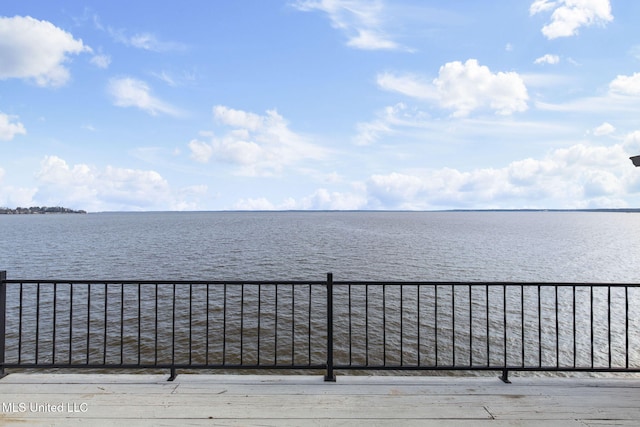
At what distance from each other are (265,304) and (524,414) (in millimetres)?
13627

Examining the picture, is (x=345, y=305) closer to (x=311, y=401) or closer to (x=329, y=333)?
(x=329, y=333)

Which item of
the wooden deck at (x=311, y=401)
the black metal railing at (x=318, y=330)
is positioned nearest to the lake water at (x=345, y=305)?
the black metal railing at (x=318, y=330)

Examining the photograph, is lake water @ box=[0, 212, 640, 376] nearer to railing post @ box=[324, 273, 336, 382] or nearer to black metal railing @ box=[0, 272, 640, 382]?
black metal railing @ box=[0, 272, 640, 382]

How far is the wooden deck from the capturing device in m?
3.08

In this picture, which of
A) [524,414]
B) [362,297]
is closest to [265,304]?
[362,297]

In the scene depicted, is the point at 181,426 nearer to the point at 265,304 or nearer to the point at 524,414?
the point at 524,414
